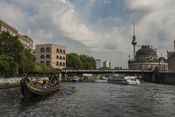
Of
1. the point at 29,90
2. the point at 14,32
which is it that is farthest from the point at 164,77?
the point at 29,90

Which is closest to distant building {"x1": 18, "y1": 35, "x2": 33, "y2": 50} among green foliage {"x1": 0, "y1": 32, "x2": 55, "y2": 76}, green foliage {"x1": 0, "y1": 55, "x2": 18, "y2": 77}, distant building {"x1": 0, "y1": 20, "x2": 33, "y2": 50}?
distant building {"x1": 0, "y1": 20, "x2": 33, "y2": 50}

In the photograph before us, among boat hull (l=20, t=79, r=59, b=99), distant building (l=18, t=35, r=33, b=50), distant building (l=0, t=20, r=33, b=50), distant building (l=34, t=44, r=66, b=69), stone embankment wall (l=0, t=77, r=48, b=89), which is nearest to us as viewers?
boat hull (l=20, t=79, r=59, b=99)

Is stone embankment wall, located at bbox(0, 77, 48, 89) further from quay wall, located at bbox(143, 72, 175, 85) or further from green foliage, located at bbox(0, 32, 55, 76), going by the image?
quay wall, located at bbox(143, 72, 175, 85)

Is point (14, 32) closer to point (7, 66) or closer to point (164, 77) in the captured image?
point (7, 66)

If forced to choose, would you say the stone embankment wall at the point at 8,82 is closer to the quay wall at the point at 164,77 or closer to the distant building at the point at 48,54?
the quay wall at the point at 164,77

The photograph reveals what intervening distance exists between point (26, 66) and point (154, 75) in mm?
80013

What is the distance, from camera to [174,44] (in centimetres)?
18275

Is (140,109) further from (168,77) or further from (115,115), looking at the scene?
(168,77)

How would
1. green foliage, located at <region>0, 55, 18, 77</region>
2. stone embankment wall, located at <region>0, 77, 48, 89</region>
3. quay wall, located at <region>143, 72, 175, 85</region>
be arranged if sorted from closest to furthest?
stone embankment wall, located at <region>0, 77, 48, 89</region>, green foliage, located at <region>0, 55, 18, 77</region>, quay wall, located at <region>143, 72, 175, 85</region>

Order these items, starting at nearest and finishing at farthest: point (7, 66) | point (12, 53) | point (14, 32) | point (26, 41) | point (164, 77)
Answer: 1. point (7, 66)
2. point (12, 53)
3. point (164, 77)
4. point (14, 32)
5. point (26, 41)

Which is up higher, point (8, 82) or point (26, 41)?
point (26, 41)

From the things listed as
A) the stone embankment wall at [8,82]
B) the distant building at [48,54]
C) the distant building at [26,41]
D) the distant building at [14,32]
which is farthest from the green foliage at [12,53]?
the distant building at [48,54]

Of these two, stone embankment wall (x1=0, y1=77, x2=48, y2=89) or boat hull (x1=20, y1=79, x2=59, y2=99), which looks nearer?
boat hull (x1=20, y1=79, x2=59, y2=99)

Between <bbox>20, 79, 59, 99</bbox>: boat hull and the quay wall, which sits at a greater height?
the quay wall
